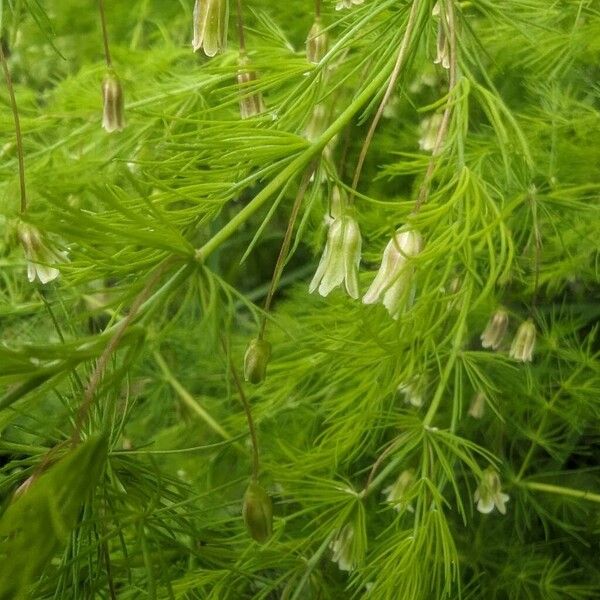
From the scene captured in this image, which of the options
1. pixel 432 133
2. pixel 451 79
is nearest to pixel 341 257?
pixel 451 79

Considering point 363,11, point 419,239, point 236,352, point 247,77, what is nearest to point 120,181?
point 236,352

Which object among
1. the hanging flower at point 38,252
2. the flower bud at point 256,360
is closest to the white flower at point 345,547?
the flower bud at point 256,360

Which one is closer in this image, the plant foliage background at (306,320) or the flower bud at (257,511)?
the plant foliage background at (306,320)

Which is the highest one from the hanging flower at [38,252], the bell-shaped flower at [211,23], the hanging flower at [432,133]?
the bell-shaped flower at [211,23]

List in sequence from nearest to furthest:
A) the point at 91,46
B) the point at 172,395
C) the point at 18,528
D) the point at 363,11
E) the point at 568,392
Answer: the point at 18,528, the point at 363,11, the point at 568,392, the point at 172,395, the point at 91,46

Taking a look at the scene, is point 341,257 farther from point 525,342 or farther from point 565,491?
point 565,491

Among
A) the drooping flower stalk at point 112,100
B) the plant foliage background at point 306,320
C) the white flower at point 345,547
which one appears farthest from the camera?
the white flower at point 345,547

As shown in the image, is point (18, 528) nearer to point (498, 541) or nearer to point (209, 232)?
point (498, 541)

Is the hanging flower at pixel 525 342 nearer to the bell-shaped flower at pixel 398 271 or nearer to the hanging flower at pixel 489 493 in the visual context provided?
the hanging flower at pixel 489 493
